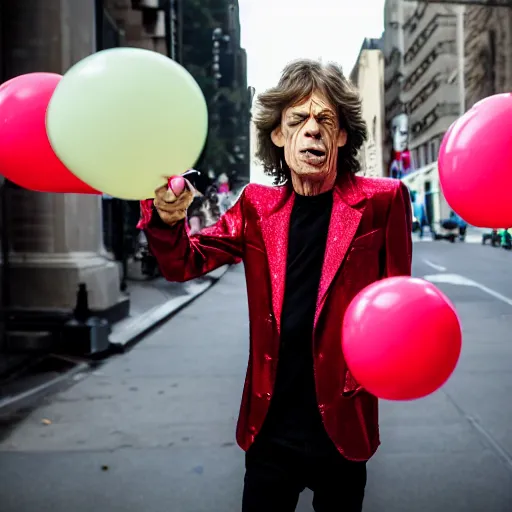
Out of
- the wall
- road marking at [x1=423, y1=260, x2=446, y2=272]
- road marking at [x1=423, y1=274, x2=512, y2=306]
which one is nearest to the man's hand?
road marking at [x1=423, y1=274, x2=512, y2=306]

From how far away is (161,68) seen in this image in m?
1.53

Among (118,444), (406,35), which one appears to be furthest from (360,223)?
(406,35)

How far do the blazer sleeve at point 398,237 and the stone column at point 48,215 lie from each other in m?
5.83

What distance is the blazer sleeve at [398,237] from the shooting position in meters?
1.84

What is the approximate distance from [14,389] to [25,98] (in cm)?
433

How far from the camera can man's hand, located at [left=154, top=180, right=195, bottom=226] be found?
1.68m

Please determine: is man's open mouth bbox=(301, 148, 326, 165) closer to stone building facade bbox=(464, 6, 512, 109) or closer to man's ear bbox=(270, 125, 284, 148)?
man's ear bbox=(270, 125, 284, 148)

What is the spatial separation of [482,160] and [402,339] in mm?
482

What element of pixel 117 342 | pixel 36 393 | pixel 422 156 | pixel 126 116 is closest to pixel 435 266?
pixel 117 342

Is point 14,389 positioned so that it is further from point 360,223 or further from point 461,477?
point 360,223

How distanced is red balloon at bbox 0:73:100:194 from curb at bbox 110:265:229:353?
17.7ft

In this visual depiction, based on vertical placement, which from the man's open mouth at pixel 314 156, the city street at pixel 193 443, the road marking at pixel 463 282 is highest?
the man's open mouth at pixel 314 156

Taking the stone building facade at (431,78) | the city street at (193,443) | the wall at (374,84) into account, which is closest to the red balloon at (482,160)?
the city street at (193,443)

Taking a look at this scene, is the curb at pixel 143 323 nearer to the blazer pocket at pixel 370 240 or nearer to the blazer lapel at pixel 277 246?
the blazer lapel at pixel 277 246
